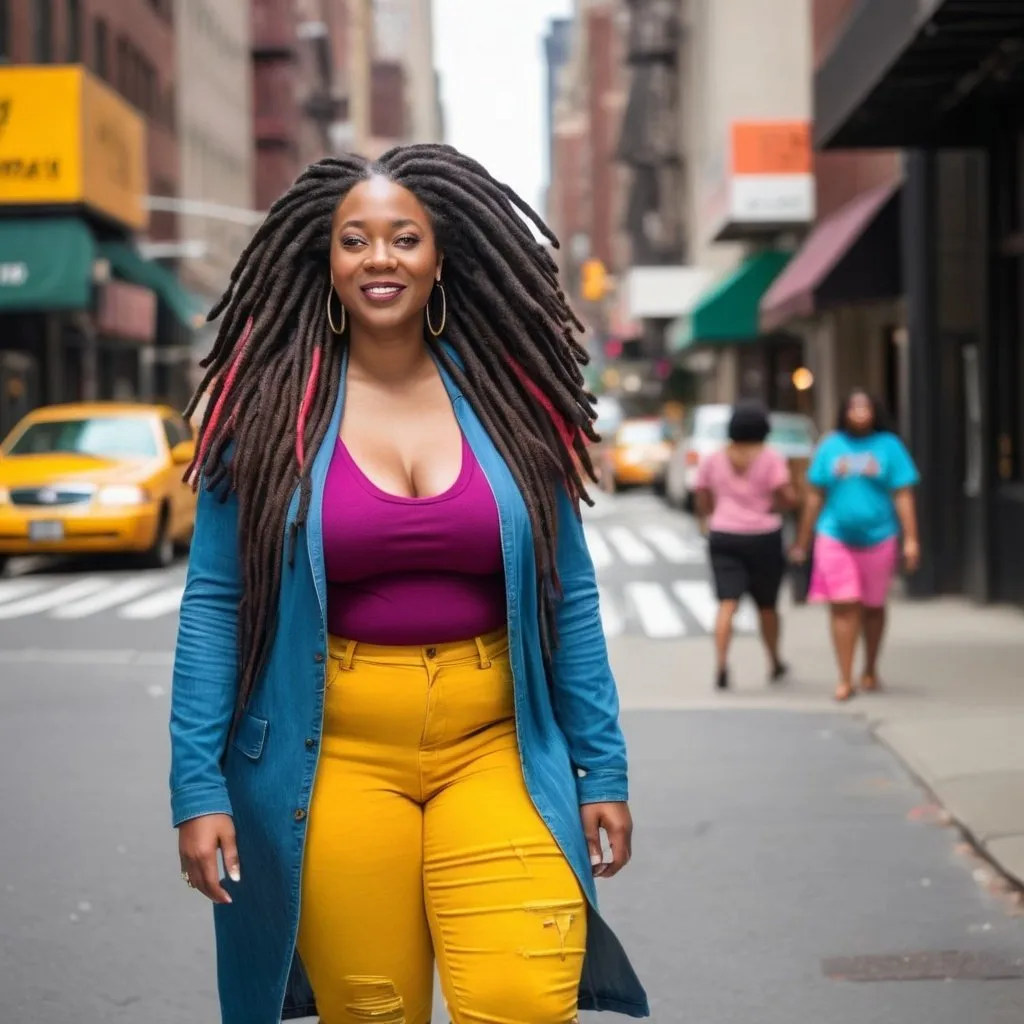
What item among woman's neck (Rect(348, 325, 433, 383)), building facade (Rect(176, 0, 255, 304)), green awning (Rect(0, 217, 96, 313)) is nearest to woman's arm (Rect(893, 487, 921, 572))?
woman's neck (Rect(348, 325, 433, 383))

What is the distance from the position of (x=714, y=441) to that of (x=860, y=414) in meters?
17.3

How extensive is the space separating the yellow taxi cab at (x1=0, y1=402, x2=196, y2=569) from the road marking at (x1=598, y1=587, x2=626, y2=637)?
4316 mm

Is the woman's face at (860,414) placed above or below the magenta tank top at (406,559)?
above

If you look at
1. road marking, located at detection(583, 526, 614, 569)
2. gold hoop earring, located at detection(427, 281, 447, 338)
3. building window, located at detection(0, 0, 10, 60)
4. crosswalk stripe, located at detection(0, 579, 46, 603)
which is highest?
building window, located at detection(0, 0, 10, 60)

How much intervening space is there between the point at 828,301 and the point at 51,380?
763 inches

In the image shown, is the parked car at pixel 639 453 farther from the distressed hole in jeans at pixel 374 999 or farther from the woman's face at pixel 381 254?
the distressed hole in jeans at pixel 374 999

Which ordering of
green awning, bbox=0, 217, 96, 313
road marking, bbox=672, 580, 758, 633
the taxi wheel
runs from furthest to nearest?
green awning, bbox=0, 217, 96, 313 → the taxi wheel → road marking, bbox=672, 580, 758, 633

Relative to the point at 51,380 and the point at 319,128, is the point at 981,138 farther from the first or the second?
the point at 319,128

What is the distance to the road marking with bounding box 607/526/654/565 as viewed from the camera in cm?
2381

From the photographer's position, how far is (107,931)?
6.46 meters

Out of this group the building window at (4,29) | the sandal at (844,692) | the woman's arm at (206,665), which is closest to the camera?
the woman's arm at (206,665)

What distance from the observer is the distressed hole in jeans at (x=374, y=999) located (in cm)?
338

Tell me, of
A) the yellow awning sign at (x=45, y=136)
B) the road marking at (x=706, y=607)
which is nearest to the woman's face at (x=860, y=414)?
the road marking at (x=706, y=607)

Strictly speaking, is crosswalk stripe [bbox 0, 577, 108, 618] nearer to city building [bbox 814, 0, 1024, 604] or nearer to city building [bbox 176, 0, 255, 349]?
city building [bbox 814, 0, 1024, 604]
